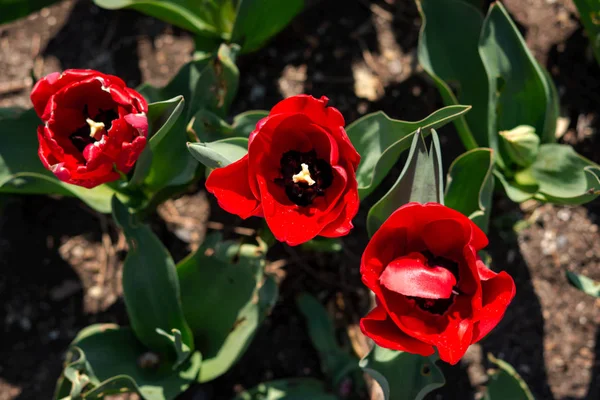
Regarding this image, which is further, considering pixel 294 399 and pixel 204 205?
pixel 204 205

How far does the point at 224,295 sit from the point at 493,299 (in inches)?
33.3

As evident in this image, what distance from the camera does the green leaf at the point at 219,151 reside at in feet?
4.39

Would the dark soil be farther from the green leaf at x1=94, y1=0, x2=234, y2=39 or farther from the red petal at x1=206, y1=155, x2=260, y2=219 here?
the red petal at x1=206, y1=155, x2=260, y2=219

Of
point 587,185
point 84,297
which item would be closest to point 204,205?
point 84,297

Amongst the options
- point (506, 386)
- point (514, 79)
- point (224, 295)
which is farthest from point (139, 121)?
point (506, 386)

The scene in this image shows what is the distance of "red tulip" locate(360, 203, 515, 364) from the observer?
1.22 meters

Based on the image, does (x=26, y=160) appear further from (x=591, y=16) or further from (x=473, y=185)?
(x=591, y=16)

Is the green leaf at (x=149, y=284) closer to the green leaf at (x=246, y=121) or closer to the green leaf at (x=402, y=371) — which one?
the green leaf at (x=246, y=121)

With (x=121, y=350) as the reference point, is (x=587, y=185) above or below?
above

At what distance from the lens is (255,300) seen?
178cm

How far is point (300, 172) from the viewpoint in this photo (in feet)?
4.62

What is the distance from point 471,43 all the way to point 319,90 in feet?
2.13

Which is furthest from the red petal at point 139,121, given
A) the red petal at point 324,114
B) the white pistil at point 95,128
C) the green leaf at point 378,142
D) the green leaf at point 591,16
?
the green leaf at point 591,16

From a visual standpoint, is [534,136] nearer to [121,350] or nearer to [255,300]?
[255,300]
